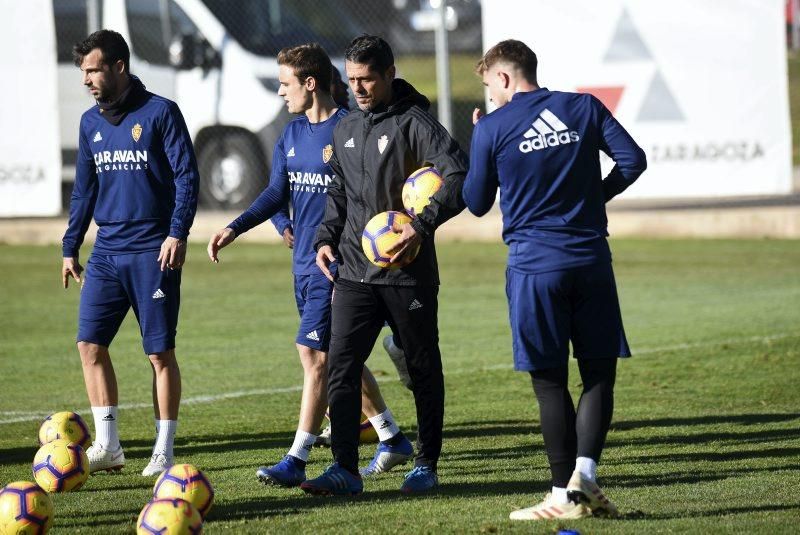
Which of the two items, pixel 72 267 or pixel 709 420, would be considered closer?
pixel 72 267

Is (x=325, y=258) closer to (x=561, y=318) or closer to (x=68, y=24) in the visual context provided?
(x=561, y=318)

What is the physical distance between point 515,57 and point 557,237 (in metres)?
0.76

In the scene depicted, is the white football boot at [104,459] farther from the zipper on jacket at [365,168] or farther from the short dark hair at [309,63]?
the short dark hair at [309,63]

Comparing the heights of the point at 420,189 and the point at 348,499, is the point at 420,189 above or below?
above

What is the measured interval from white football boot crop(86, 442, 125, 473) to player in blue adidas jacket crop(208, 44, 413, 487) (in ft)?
3.05

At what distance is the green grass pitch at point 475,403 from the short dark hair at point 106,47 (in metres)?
2.14

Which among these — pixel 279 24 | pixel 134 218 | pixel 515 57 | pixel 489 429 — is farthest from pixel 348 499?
pixel 279 24

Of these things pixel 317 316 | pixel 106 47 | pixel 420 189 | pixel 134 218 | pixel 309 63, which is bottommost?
pixel 317 316

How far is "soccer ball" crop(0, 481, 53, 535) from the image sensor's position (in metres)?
5.77

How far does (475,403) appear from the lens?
381 inches

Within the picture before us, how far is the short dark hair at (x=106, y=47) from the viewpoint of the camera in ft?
24.6

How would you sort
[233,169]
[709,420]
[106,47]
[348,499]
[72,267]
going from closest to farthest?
[348,499]
[106,47]
[72,267]
[709,420]
[233,169]

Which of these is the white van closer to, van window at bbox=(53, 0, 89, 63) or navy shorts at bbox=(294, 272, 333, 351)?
van window at bbox=(53, 0, 89, 63)

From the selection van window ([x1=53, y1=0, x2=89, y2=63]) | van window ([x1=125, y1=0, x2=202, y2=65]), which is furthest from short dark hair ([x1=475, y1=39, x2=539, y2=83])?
van window ([x1=53, y1=0, x2=89, y2=63])
